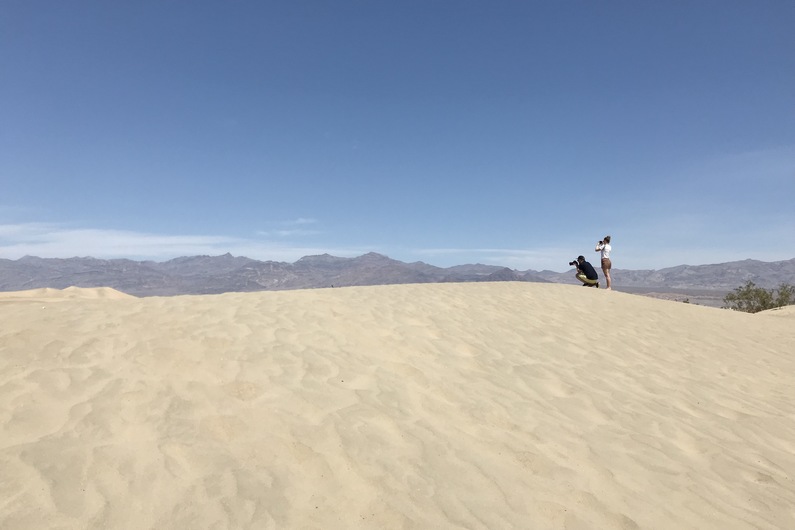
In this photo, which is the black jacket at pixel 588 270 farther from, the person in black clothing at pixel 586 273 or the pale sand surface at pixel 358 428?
the pale sand surface at pixel 358 428

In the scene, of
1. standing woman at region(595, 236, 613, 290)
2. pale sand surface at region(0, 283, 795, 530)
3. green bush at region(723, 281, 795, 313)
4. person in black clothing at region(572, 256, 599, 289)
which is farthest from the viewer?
green bush at region(723, 281, 795, 313)

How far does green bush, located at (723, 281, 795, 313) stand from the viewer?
107 feet

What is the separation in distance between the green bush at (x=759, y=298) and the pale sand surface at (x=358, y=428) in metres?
33.6

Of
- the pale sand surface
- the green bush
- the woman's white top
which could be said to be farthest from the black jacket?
the green bush

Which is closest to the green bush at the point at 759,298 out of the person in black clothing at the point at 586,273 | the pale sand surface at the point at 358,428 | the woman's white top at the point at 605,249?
the person in black clothing at the point at 586,273

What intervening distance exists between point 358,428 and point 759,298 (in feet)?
138

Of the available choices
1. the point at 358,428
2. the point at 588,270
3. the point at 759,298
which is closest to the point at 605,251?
the point at 588,270

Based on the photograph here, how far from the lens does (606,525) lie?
112 inches

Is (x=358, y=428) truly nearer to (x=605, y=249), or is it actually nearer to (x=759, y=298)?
(x=605, y=249)

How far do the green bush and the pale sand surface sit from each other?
110ft

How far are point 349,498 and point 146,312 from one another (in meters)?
5.28

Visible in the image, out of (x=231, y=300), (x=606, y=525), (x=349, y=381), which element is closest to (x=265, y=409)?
(x=349, y=381)

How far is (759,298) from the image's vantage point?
33.7m

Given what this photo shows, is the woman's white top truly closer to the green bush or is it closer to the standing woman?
the standing woman
